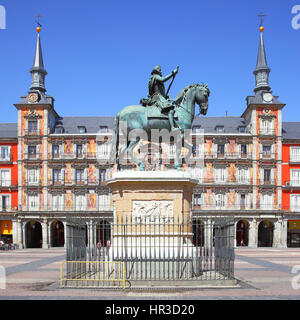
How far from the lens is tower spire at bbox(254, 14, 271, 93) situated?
5501 cm

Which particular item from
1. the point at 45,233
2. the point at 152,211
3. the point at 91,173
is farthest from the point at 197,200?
the point at 152,211

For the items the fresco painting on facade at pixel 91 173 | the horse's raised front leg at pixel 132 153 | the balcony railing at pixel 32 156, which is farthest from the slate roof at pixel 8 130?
the horse's raised front leg at pixel 132 153

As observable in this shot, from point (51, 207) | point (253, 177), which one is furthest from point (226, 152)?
point (51, 207)

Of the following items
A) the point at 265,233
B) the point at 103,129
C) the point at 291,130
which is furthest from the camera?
the point at 291,130

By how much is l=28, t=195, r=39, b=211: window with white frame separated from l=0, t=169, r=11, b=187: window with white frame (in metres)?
3.26

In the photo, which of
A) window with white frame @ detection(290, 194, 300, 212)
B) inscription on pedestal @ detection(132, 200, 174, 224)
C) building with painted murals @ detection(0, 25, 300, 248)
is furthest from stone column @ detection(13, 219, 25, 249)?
inscription on pedestal @ detection(132, 200, 174, 224)

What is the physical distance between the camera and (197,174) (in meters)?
52.3

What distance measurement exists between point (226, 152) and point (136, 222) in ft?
132

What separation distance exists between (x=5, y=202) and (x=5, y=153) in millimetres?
5981

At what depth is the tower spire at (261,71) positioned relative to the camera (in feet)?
180

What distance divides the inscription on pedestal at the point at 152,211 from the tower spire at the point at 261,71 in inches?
1760

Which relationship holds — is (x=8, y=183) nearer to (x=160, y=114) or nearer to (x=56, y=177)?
(x=56, y=177)

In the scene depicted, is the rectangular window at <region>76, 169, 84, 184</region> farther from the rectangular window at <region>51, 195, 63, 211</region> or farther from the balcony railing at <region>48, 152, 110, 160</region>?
the rectangular window at <region>51, 195, 63, 211</region>

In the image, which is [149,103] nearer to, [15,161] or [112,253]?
[112,253]
